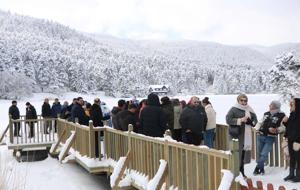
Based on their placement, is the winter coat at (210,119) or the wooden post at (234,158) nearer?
the wooden post at (234,158)

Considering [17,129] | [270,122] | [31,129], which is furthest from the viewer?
[31,129]

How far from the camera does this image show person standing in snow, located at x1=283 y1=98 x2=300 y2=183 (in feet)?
24.0

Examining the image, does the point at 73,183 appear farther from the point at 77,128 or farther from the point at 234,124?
the point at 234,124

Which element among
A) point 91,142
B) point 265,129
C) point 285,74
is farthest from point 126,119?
point 285,74

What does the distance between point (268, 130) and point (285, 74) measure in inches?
873

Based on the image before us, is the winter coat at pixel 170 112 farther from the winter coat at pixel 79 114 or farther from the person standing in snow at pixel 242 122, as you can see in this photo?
the winter coat at pixel 79 114

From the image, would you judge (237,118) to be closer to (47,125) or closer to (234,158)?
(234,158)

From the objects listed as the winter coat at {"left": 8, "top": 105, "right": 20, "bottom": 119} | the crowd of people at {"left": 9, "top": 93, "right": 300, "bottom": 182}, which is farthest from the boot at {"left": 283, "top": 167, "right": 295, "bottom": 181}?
the winter coat at {"left": 8, "top": 105, "right": 20, "bottom": 119}

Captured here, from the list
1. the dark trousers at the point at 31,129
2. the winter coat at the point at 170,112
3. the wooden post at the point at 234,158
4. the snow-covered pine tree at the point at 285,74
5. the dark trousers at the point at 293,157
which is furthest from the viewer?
the snow-covered pine tree at the point at 285,74

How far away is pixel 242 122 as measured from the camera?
7.81 metres

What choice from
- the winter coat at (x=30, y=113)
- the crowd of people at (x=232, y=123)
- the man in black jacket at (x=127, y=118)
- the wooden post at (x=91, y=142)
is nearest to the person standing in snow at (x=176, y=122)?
the crowd of people at (x=232, y=123)

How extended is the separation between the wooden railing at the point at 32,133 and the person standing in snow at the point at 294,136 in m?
10.5

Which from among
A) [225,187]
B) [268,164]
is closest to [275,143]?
[268,164]

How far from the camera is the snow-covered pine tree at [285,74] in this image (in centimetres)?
2858
